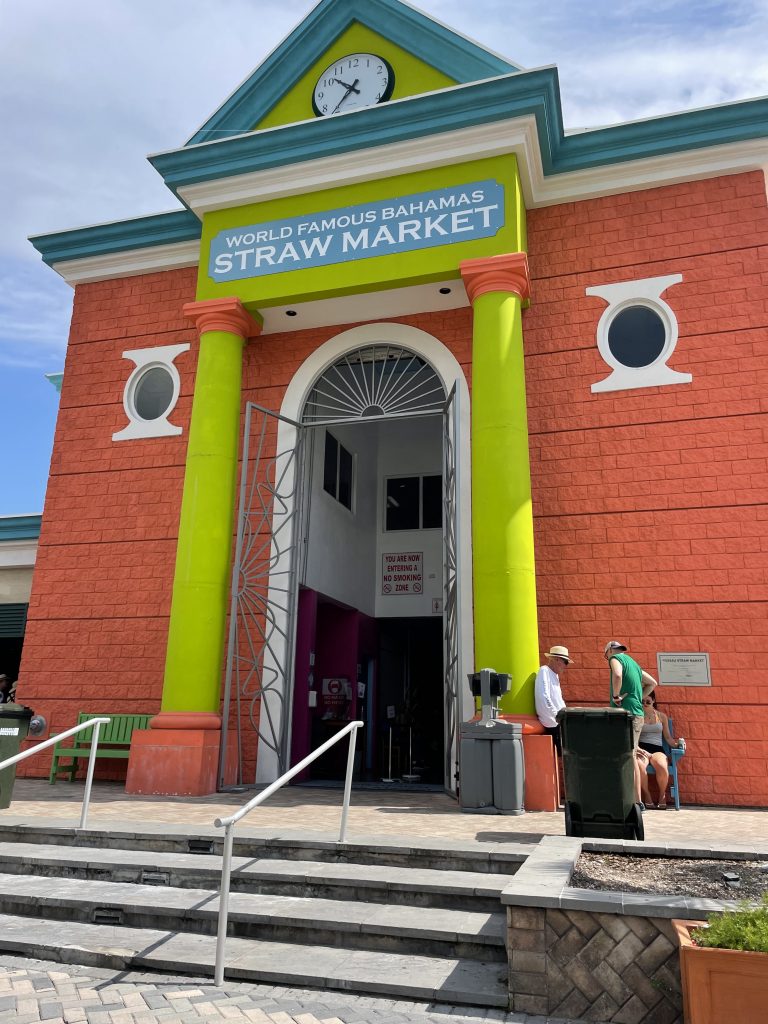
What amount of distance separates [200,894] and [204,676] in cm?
437

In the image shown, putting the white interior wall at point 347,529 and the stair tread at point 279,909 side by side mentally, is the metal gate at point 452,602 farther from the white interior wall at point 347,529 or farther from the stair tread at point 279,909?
the stair tread at point 279,909

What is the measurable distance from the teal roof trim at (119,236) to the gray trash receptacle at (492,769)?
306 inches

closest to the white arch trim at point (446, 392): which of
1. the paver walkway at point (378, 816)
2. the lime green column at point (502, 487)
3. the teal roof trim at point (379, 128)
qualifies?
the lime green column at point (502, 487)

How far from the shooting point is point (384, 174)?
9.76 meters

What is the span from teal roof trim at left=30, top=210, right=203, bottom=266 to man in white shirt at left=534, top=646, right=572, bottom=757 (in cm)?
748

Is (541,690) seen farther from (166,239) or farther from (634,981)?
(166,239)

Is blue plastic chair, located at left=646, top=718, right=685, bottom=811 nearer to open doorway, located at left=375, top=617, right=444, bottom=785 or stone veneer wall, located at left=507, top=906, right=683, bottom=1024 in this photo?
stone veneer wall, located at left=507, top=906, right=683, bottom=1024

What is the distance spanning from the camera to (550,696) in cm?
777

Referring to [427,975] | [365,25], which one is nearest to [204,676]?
[427,975]

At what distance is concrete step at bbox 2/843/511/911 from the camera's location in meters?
4.53

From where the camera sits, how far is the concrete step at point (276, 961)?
12.0 ft

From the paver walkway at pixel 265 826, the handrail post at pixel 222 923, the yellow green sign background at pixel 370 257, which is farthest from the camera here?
the yellow green sign background at pixel 370 257

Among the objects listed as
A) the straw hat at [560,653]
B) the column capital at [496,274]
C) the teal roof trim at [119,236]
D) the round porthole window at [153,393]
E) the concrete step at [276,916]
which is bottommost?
the concrete step at [276,916]

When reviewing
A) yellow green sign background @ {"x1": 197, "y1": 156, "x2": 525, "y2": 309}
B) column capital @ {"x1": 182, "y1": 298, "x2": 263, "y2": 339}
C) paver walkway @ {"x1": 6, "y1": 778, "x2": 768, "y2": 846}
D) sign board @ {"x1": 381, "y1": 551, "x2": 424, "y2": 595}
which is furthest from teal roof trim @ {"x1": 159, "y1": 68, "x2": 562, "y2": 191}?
paver walkway @ {"x1": 6, "y1": 778, "x2": 768, "y2": 846}
